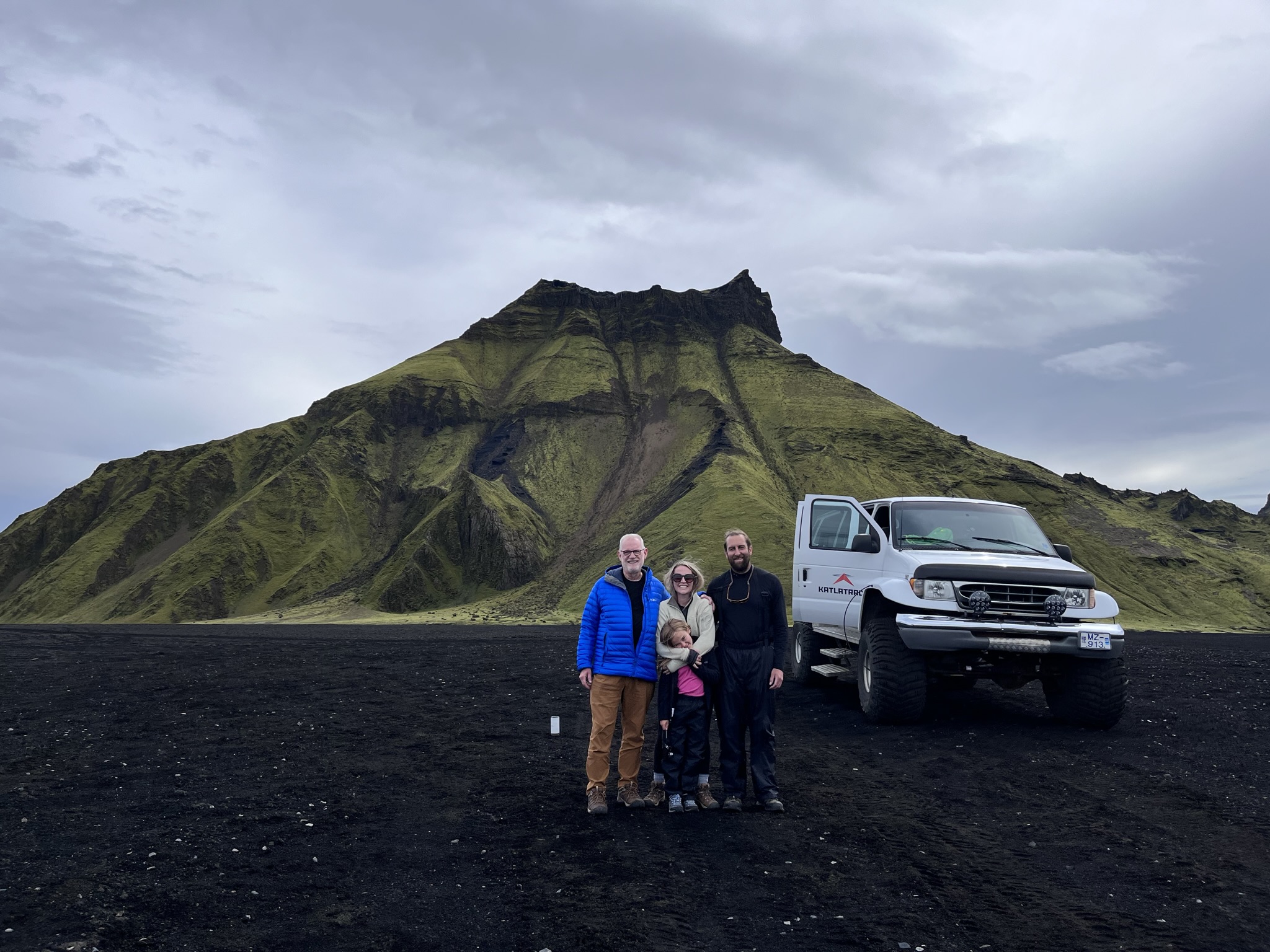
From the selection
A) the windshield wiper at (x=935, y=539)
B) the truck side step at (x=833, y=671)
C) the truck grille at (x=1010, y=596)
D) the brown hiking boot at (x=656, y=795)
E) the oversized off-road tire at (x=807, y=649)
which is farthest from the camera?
the oversized off-road tire at (x=807, y=649)

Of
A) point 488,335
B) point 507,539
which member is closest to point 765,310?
point 488,335

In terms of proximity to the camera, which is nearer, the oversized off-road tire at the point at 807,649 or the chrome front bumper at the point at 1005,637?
the chrome front bumper at the point at 1005,637

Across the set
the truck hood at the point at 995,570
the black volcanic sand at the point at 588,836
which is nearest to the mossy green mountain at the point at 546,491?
the truck hood at the point at 995,570

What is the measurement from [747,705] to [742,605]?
796mm

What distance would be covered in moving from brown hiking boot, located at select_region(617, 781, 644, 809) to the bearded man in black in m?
0.68

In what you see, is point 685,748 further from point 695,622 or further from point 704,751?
point 695,622

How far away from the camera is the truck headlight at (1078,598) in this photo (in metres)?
9.84

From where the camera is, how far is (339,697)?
1281 cm

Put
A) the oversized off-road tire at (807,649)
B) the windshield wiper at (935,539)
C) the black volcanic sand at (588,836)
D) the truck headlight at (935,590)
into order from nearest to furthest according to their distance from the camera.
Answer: the black volcanic sand at (588,836) < the truck headlight at (935,590) < the windshield wiper at (935,539) < the oversized off-road tire at (807,649)

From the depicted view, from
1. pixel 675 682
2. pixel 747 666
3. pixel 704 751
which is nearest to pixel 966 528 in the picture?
pixel 747 666

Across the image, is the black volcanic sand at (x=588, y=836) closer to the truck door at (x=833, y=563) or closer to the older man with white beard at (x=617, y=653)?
the older man with white beard at (x=617, y=653)

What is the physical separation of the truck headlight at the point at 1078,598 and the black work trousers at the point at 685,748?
5.18 metres

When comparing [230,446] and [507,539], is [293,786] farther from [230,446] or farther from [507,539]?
[230,446]

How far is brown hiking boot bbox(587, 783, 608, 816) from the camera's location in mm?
6723
